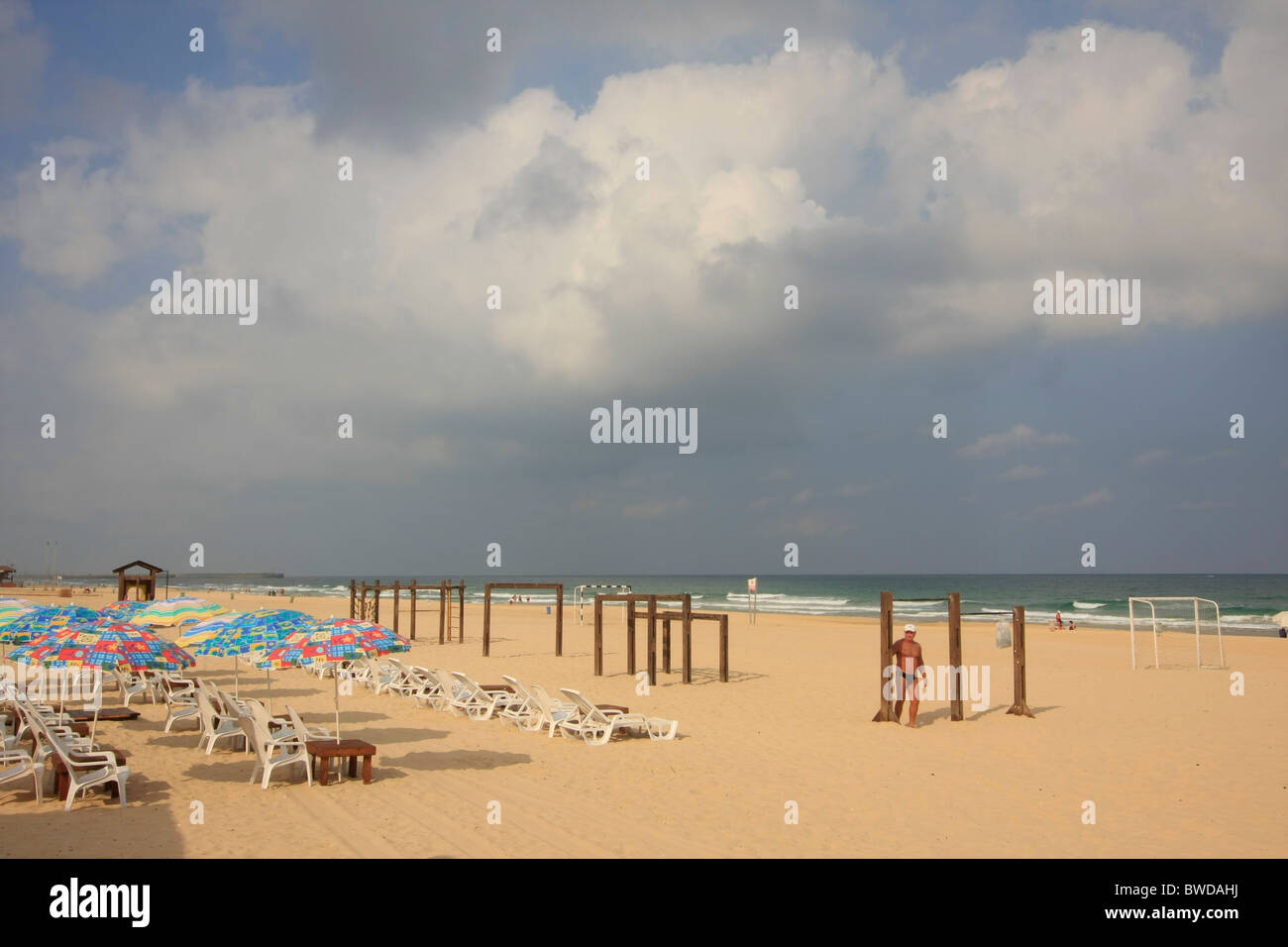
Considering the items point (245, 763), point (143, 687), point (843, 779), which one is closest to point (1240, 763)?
point (843, 779)

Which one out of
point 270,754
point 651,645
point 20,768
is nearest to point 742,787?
point 270,754

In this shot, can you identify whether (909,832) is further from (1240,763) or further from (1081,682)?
(1081,682)

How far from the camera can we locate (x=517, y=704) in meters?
13.7

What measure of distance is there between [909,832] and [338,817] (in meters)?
4.86

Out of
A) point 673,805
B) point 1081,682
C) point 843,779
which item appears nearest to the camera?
point 673,805

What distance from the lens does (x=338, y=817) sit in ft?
25.2

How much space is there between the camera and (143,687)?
A: 14734 mm

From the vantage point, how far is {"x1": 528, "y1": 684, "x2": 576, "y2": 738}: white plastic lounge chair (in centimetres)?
1216

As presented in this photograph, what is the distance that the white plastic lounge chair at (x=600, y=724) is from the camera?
38.5ft

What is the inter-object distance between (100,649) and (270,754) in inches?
74.4

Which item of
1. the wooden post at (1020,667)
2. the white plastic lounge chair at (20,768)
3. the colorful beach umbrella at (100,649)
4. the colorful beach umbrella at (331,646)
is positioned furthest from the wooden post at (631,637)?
the white plastic lounge chair at (20,768)

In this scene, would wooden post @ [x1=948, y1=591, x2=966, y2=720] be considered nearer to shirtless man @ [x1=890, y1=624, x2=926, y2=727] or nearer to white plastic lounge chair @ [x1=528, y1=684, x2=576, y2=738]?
shirtless man @ [x1=890, y1=624, x2=926, y2=727]
